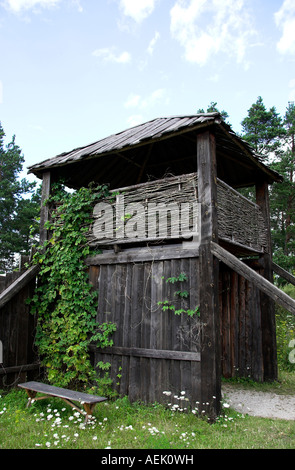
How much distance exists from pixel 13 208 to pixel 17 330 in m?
16.8

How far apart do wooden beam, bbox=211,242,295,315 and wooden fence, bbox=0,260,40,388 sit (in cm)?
435

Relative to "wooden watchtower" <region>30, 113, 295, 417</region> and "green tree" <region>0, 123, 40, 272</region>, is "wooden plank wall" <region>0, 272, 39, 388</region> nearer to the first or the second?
"wooden watchtower" <region>30, 113, 295, 417</region>

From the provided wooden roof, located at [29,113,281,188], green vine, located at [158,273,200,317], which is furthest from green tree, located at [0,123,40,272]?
green vine, located at [158,273,200,317]

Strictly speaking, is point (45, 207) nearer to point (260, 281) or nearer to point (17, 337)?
point (17, 337)

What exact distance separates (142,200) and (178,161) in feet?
9.27

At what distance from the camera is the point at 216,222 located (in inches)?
232

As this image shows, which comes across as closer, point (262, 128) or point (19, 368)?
point (19, 368)

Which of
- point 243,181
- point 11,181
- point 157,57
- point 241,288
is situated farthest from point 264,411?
point 11,181

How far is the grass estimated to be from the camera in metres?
4.25

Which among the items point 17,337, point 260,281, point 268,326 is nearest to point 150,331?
point 260,281

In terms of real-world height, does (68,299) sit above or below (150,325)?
above

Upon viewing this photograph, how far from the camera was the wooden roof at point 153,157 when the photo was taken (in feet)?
20.7

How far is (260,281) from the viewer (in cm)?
513
